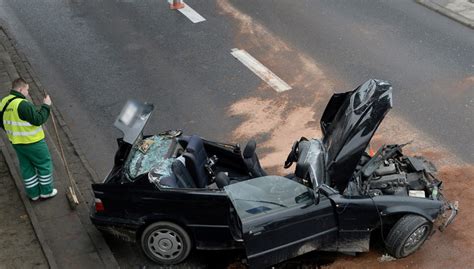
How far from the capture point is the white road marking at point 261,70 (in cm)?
1054

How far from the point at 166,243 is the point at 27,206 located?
2.39m

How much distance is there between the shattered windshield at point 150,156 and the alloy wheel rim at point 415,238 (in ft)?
9.45

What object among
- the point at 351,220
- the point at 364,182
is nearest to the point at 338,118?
the point at 364,182

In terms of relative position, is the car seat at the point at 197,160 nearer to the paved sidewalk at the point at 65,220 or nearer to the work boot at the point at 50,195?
the paved sidewalk at the point at 65,220

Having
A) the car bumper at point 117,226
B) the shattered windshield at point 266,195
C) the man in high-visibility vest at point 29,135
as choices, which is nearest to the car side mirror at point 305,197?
the shattered windshield at point 266,195

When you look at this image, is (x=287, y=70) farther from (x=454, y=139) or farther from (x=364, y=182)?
(x=364, y=182)

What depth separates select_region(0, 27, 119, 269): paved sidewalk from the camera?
7039 millimetres

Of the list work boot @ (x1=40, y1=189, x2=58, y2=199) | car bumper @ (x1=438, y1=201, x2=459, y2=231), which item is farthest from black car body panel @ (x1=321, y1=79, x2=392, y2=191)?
work boot @ (x1=40, y1=189, x2=58, y2=199)

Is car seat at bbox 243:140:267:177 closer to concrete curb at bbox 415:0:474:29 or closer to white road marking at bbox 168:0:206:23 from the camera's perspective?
white road marking at bbox 168:0:206:23

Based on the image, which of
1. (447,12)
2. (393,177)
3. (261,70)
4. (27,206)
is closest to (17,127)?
(27,206)

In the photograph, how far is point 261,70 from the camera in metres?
11.1

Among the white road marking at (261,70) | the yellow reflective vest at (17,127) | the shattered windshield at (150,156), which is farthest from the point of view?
the white road marking at (261,70)

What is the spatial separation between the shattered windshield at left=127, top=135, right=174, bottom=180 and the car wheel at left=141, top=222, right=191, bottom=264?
0.65 metres

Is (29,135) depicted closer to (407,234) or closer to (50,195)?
(50,195)
